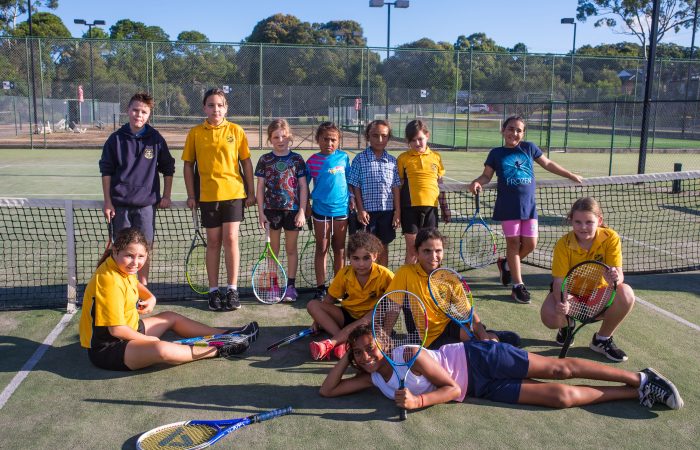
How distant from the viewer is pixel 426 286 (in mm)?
4012

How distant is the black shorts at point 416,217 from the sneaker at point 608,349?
1651mm

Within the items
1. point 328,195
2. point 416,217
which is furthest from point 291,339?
point 416,217

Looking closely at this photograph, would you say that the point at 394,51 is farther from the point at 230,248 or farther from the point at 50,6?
the point at 50,6

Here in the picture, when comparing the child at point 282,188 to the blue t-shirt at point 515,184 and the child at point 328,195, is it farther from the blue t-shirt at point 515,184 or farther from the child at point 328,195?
the blue t-shirt at point 515,184

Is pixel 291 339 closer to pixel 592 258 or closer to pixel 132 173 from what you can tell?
pixel 132 173

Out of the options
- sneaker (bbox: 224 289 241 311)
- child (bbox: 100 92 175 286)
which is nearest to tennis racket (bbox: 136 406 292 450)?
sneaker (bbox: 224 289 241 311)

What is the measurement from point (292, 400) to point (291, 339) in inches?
32.9

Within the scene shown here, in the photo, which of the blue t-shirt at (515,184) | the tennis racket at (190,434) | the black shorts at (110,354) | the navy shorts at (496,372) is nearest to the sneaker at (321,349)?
the tennis racket at (190,434)

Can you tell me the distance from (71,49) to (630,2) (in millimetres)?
35657

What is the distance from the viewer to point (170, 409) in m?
3.51

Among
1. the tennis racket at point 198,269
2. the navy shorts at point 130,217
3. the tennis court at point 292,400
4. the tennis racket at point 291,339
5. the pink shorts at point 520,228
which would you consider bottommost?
the tennis court at point 292,400

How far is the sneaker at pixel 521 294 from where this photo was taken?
5.40m

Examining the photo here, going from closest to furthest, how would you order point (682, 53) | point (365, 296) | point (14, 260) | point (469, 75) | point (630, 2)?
point (365, 296) < point (14, 260) < point (469, 75) < point (630, 2) < point (682, 53)

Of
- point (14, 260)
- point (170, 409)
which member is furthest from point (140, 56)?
point (170, 409)
